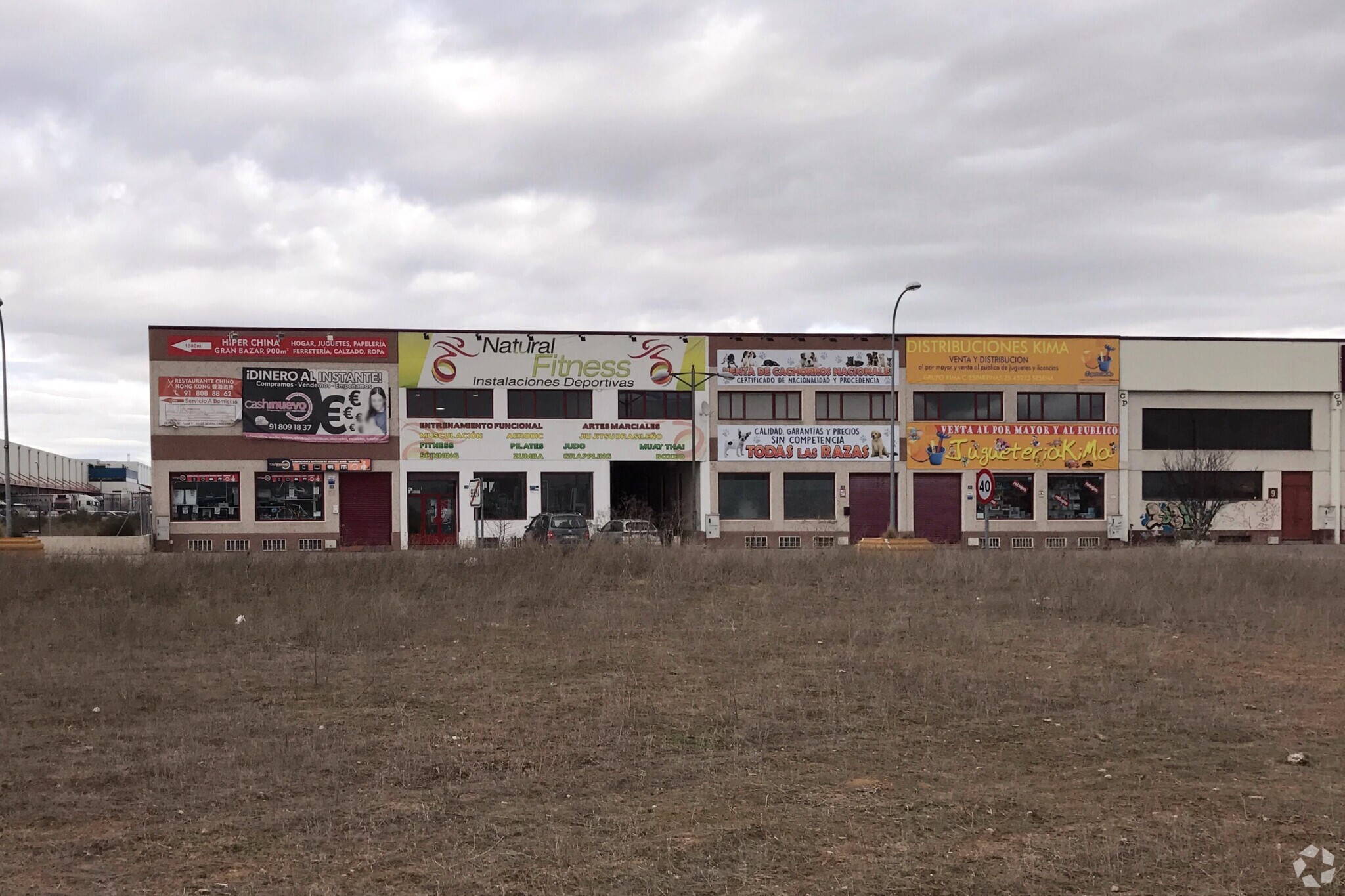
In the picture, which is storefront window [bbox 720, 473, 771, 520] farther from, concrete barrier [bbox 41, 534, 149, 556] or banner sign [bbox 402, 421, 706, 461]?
concrete barrier [bbox 41, 534, 149, 556]

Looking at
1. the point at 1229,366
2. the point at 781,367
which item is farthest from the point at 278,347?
the point at 1229,366

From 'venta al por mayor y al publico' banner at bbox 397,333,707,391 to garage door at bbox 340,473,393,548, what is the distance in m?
4.09

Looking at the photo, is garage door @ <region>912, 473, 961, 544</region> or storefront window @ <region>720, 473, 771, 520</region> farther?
garage door @ <region>912, 473, 961, 544</region>

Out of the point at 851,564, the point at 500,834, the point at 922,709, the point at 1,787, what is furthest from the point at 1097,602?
the point at 1,787

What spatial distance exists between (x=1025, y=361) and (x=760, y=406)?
11652 millimetres

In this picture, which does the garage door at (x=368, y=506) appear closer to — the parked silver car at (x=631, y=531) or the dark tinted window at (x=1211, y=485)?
the parked silver car at (x=631, y=531)

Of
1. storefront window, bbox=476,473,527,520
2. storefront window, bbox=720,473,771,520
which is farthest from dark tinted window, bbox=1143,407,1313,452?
storefront window, bbox=476,473,527,520

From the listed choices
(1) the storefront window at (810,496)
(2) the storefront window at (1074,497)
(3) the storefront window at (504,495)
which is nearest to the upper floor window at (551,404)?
(3) the storefront window at (504,495)

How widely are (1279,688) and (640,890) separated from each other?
8622 mm

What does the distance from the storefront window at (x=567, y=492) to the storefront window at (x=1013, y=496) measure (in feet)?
54.1

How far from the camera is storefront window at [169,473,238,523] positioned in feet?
150

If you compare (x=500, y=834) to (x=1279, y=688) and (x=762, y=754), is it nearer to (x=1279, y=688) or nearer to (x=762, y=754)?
(x=762, y=754)

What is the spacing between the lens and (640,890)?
599 cm

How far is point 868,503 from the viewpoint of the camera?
1932 inches
